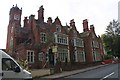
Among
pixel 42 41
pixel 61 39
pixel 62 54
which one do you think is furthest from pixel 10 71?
pixel 61 39

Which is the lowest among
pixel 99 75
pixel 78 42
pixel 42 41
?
pixel 99 75

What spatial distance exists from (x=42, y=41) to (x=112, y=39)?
40.5 m

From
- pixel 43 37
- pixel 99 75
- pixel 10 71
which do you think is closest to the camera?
pixel 10 71

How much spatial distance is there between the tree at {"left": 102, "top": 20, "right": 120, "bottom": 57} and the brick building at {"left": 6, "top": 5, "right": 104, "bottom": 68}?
2063cm

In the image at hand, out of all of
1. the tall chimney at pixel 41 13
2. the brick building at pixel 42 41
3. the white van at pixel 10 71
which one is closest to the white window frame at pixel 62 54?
the brick building at pixel 42 41

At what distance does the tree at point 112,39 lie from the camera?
70.6 metres

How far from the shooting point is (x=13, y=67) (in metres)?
12.1

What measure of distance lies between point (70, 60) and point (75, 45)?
457 centimetres

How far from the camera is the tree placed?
70.6m

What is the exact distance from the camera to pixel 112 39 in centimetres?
7331

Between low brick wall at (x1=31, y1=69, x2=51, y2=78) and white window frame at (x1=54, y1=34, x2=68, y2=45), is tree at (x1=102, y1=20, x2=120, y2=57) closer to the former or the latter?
white window frame at (x1=54, y1=34, x2=68, y2=45)

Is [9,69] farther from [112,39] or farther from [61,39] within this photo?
[112,39]

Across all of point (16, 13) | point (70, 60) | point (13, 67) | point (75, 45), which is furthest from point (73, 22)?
point (13, 67)

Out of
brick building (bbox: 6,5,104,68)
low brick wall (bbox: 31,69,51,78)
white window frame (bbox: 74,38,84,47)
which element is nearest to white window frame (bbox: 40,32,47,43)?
brick building (bbox: 6,5,104,68)
